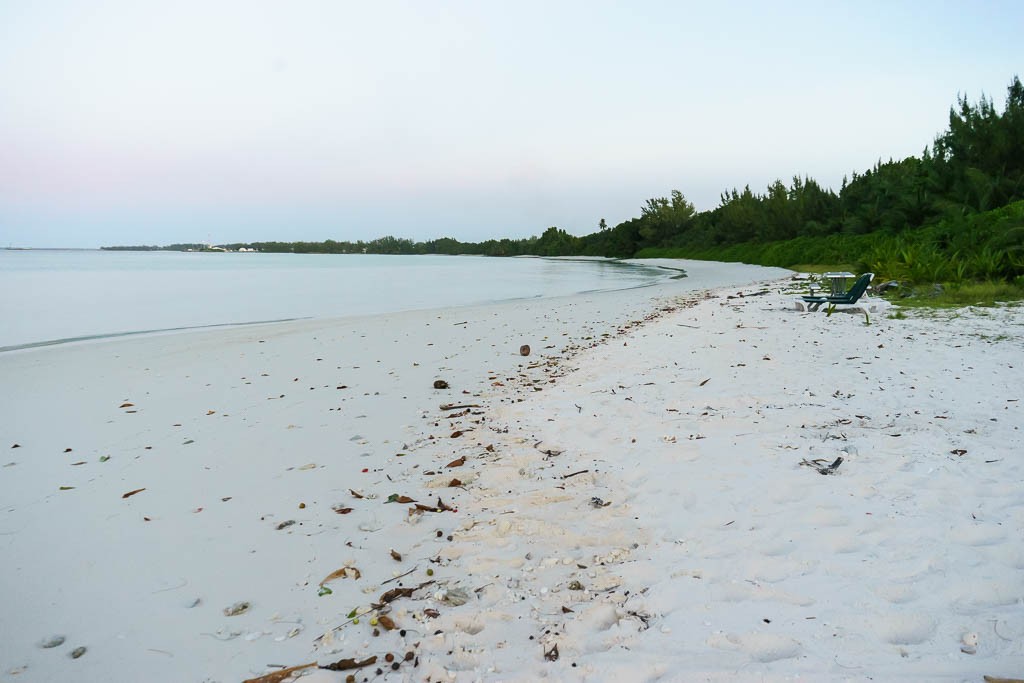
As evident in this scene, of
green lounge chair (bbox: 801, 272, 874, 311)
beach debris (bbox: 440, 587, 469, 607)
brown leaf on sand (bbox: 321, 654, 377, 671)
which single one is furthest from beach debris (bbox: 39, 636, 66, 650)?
green lounge chair (bbox: 801, 272, 874, 311)

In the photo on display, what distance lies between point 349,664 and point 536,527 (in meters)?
1.38

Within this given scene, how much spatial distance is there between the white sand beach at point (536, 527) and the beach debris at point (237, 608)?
1 cm

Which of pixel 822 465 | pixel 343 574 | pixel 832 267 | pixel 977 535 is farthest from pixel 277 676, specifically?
pixel 832 267

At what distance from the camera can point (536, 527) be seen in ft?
11.4

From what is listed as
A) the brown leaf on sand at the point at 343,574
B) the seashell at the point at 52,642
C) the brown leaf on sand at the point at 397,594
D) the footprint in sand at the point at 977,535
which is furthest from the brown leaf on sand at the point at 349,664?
the footprint in sand at the point at 977,535

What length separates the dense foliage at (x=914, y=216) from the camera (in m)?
15.1

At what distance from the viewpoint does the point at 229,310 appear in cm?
2105

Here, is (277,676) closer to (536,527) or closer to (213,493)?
(536,527)

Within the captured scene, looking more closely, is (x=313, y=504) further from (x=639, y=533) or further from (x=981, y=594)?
(x=981, y=594)

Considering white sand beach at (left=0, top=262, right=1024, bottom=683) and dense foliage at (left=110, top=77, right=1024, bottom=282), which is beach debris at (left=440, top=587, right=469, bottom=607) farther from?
dense foliage at (left=110, top=77, right=1024, bottom=282)

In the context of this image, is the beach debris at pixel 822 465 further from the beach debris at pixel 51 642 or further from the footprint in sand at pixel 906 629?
the beach debris at pixel 51 642

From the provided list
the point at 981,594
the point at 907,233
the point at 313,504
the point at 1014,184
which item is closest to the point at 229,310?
the point at 313,504

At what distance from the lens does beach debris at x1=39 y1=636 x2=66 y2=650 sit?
2695mm

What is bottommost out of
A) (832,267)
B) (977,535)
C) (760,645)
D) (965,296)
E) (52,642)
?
(52,642)
